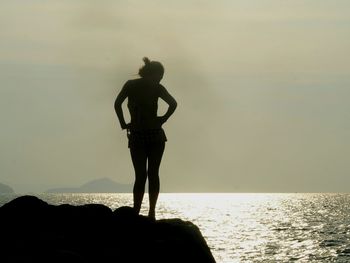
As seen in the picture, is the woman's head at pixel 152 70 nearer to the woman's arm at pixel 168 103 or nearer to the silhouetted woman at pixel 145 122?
the silhouetted woman at pixel 145 122

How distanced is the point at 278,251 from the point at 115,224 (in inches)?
2812

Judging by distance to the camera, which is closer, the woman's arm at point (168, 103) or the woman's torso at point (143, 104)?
the woman's torso at point (143, 104)

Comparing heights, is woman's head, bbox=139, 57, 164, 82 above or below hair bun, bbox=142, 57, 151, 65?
below

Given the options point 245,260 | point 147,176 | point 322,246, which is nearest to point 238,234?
point 322,246

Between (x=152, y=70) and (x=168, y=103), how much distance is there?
69 centimetres

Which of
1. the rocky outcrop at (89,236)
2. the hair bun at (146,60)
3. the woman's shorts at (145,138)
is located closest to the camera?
the rocky outcrop at (89,236)

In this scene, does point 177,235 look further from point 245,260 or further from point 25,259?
point 245,260

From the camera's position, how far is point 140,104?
12766mm

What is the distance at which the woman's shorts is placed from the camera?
12656 millimetres

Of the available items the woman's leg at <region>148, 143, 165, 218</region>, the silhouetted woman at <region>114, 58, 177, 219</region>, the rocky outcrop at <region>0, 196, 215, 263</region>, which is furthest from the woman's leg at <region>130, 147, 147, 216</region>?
the rocky outcrop at <region>0, 196, 215, 263</region>

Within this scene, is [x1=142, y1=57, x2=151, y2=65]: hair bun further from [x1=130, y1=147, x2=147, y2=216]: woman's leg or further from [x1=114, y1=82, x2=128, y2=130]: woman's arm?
[x1=130, y1=147, x2=147, y2=216]: woman's leg

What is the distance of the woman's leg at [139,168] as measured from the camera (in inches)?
500

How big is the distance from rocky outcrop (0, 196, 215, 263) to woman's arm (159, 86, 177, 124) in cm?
224

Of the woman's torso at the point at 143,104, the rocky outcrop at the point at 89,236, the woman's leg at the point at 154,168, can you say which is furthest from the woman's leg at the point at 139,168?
→ the rocky outcrop at the point at 89,236
